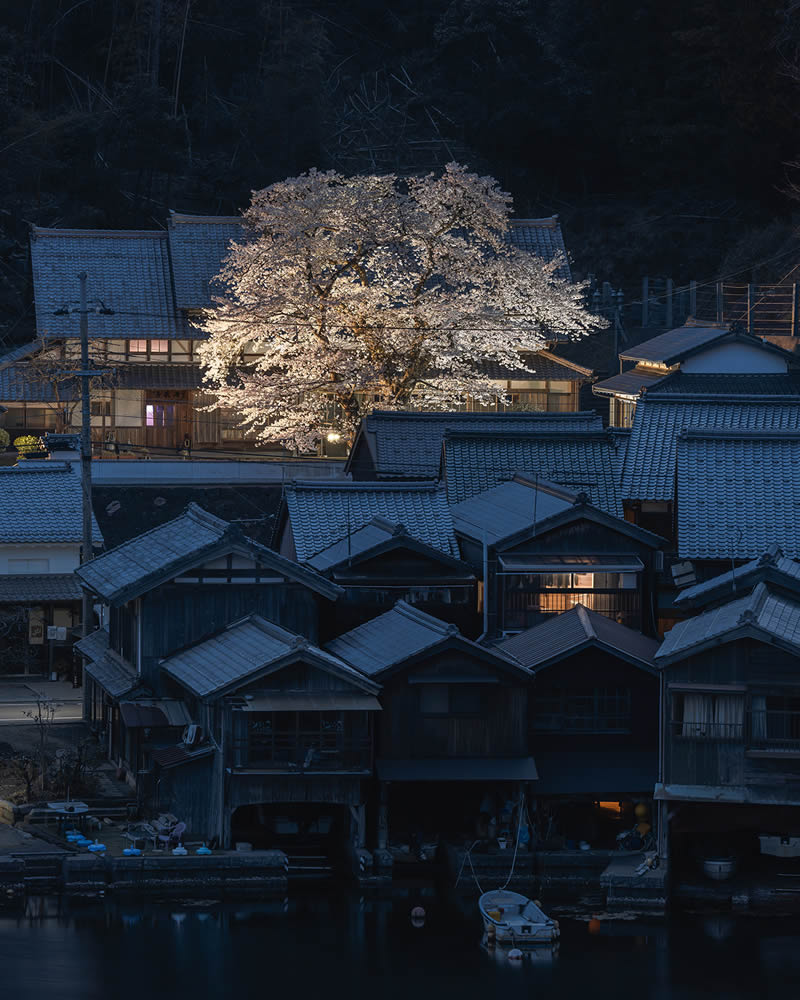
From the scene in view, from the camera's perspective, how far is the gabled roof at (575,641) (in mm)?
31344

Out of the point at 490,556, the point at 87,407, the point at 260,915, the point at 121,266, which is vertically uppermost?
the point at 121,266

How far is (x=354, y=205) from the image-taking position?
1973 inches

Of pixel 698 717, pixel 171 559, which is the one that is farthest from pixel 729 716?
pixel 171 559

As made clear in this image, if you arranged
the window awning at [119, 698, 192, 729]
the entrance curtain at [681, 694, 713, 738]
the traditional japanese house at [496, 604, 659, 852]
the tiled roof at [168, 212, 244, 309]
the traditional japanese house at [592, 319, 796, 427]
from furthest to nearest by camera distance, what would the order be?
the tiled roof at [168, 212, 244, 309] → the traditional japanese house at [592, 319, 796, 427] → the traditional japanese house at [496, 604, 659, 852] → the window awning at [119, 698, 192, 729] → the entrance curtain at [681, 694, 713, 738]

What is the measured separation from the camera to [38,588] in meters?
41.0

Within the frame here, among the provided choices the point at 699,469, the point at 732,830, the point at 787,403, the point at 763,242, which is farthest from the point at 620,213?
the point at 732,830

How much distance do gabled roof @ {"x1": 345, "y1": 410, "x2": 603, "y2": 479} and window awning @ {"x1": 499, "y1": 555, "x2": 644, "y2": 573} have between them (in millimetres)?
7657

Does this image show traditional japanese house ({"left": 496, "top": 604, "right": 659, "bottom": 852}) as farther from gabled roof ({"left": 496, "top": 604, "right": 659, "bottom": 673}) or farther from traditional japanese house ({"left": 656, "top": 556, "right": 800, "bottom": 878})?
traditional japanese house ({"left": 656, "top": 556, "right": 800, "bottom": 878})

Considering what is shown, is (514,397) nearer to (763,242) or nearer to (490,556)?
(763,242)

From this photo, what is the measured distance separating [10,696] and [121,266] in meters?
24.2

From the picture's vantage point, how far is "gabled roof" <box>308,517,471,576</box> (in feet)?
115

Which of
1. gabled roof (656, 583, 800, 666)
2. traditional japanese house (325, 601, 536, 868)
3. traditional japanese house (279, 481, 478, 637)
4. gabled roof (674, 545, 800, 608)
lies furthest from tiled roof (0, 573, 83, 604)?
gabled roof (656, 583, 800, 666)

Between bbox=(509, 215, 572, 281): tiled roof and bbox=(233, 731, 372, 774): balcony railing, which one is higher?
bbox=(509, 215, 572, 281): tiled roof

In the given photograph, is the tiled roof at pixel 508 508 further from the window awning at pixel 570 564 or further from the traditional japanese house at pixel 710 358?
the traditional japanese house at pixel 710 358
